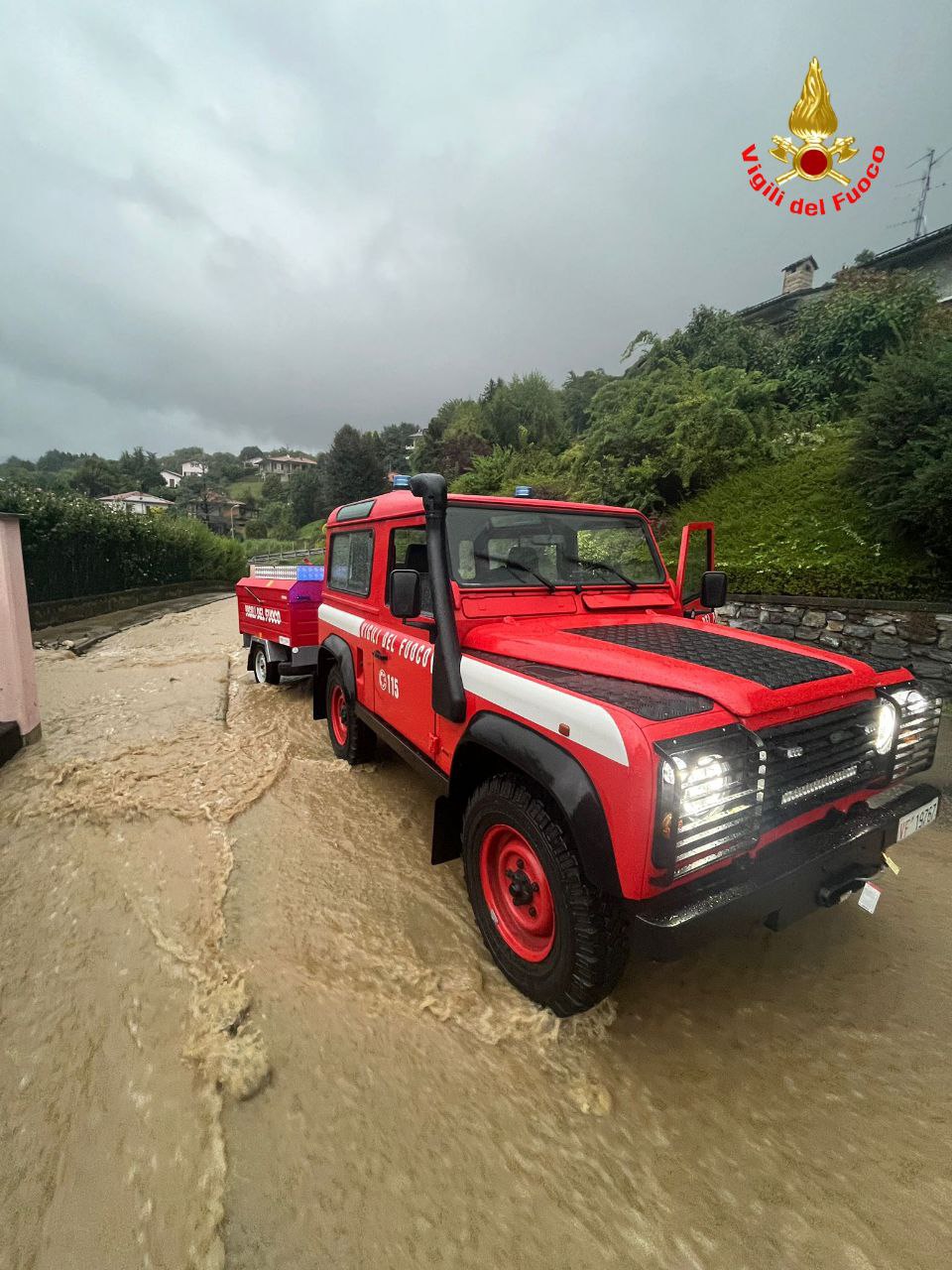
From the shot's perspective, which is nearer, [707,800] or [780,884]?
[707,800]

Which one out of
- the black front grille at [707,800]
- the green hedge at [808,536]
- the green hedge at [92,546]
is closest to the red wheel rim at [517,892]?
the black front grille at [707,800]

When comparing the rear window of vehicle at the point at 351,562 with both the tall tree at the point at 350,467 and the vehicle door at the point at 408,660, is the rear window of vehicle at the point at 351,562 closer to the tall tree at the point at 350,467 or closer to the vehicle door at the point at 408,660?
the vehicle door at the point at 408,660

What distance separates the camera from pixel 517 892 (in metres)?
2.34

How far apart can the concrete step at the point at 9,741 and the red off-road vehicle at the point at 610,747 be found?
4.01 metres

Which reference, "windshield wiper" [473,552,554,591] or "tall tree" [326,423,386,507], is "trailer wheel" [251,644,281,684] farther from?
"tall tree" [326,423,386,507]

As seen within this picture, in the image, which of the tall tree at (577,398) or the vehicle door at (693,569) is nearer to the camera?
the vehicle door at (693,569)

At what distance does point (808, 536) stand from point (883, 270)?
17.0 metres

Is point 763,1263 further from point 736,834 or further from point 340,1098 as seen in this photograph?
point 340,1098

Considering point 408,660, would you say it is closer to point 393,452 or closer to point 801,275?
point 801,275

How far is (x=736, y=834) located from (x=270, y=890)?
2627mm

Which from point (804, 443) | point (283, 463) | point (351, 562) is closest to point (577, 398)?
point (804, 443)

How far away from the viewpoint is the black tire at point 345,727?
14.9 feet

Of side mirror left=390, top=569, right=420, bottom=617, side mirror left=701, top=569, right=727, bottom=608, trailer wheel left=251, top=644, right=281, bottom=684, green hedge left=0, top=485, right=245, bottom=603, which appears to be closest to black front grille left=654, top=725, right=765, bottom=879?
side mirror left=390, top=569, right=420, bottom=617

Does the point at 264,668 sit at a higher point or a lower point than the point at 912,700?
lower
